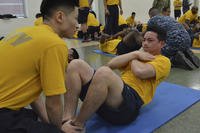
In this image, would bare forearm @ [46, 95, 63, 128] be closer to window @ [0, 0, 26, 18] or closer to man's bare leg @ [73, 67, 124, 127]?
man's bare leg @ [73, 67, 124, 127]

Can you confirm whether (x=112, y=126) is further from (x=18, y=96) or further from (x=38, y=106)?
(x=18, y=96)

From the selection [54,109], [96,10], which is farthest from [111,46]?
[96,10]

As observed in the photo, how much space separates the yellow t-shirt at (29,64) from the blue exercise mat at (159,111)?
709 millimetres

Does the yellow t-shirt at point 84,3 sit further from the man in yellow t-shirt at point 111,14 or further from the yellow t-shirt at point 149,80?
the yellow t-shirt at point 149,80

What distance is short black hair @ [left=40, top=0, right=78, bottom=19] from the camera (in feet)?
4.13

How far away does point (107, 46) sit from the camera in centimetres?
468

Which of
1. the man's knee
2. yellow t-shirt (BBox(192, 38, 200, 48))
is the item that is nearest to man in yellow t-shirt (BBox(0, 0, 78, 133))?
the man's knee

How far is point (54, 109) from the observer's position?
130 centimetres

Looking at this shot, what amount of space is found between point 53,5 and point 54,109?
0.52 metres

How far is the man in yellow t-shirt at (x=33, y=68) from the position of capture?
1187 millimetres

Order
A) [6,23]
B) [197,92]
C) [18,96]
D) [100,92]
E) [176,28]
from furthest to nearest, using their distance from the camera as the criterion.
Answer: [6,23] < [176,28] < [197,92] < [100,92] < [18,96]

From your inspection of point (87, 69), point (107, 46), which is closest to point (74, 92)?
point (87, 69)

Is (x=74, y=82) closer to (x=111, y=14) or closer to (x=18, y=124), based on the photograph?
(x=18, y=124)

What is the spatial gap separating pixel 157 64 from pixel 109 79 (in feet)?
1.54
